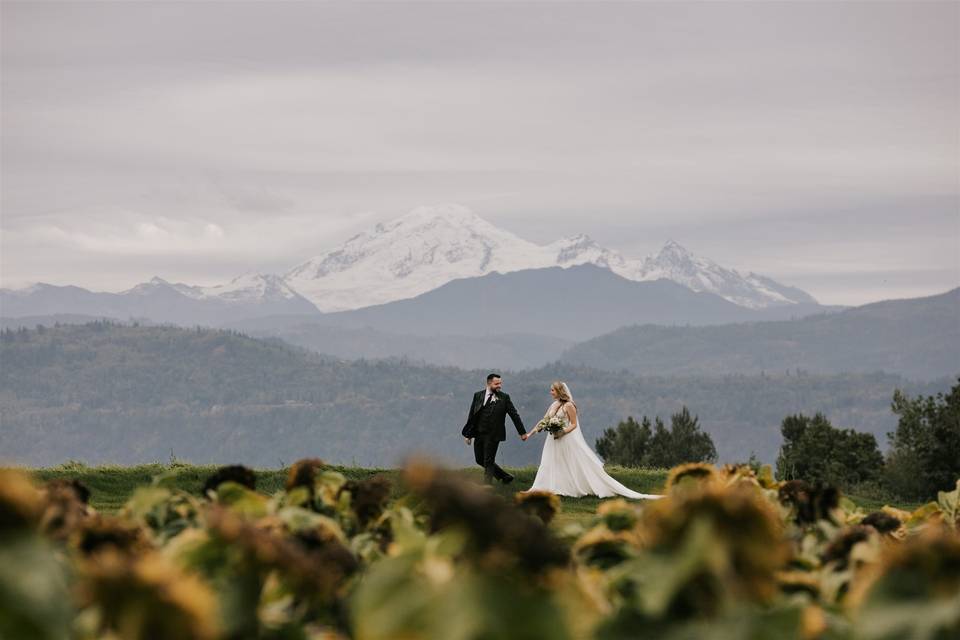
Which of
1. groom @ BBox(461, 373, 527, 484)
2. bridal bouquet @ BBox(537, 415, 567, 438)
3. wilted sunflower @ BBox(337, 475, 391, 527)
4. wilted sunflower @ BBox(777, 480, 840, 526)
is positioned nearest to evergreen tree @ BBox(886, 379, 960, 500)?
bridal bouquet @ BBox(537, 415, 567, 438)

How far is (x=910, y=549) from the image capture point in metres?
2.66

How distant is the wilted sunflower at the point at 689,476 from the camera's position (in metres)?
4.60

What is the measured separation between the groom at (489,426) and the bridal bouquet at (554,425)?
0.72 meters

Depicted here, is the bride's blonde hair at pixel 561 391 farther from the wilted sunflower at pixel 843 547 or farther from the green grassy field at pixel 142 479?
the wilted sunflower at pixel 843 547

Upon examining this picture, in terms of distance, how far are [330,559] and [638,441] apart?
76.3 m

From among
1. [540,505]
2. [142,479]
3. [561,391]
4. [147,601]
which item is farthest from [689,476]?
[561,391]

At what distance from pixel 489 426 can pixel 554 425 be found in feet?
5.35

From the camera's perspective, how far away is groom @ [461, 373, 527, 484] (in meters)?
27.6

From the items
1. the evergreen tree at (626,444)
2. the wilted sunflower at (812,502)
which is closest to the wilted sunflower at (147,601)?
the wilted sunflower at (812,502)

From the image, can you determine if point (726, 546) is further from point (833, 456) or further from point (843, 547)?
point (833, 456)

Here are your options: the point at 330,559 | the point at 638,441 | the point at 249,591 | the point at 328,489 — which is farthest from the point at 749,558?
the point at 638,441

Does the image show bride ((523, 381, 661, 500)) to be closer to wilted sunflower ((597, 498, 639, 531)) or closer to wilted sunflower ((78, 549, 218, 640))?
wilted sunflower ((597, 498, 639, 531))

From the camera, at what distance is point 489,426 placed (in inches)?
1093

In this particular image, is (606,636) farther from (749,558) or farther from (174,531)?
(174,531)
